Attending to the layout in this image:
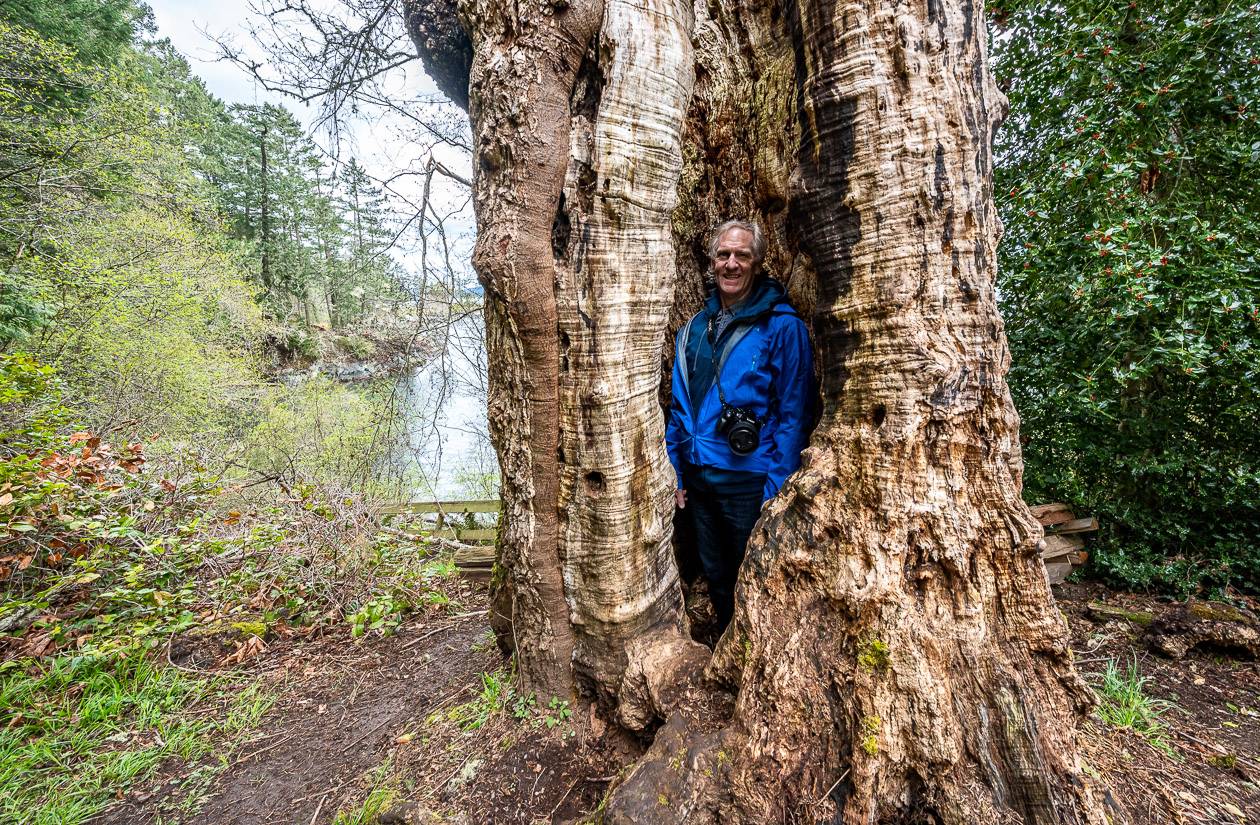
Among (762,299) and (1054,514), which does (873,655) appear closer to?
(762,299)

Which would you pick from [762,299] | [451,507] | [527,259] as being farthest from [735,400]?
[451,507]

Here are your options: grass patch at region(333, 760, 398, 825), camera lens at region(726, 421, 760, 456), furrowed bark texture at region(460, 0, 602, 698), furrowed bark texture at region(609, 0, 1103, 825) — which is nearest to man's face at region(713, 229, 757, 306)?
furrowed bark texture at region(609, 0, 1103, 825)

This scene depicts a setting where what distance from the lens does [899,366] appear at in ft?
5.28

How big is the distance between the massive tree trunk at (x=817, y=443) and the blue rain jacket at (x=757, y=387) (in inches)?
11.4

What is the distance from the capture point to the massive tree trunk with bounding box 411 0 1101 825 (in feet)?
4.83

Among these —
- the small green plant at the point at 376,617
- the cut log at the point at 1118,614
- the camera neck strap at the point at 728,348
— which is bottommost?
the cut log at the point at 1118,614

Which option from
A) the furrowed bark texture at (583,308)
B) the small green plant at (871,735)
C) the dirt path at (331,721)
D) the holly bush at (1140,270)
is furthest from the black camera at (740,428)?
the holly bush at (1140,270)

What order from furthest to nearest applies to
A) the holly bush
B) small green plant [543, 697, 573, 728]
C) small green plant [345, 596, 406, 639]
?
small green plant [345, 596, 406, 639], the holly bush, small green plant [543, 697, 573, 728]

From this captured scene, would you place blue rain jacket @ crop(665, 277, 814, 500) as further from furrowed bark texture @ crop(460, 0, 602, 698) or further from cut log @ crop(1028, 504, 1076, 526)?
cut log @ crop(1028, 504, 1076, 526)

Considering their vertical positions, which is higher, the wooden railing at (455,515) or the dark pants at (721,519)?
the dark pants at (721,519)

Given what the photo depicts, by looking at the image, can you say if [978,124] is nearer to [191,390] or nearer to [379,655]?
[379,655]

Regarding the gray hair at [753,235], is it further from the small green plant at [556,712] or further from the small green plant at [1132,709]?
the small green plant at [1132,709]

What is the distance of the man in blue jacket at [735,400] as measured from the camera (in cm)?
214

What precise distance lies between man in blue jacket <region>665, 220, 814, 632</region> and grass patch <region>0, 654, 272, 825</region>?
9.49ft
